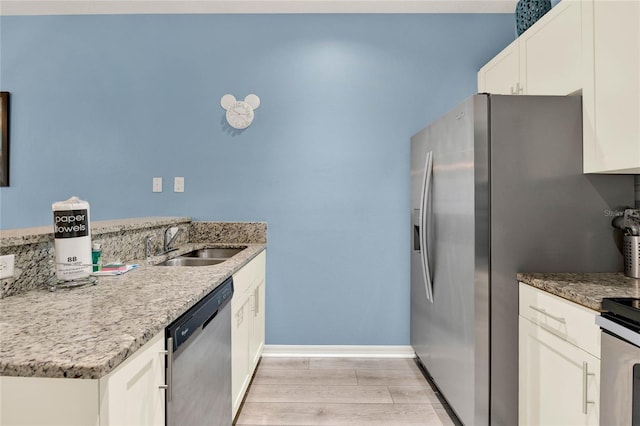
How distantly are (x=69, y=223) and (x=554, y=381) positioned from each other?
1918 millimetres

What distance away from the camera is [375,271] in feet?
9.48

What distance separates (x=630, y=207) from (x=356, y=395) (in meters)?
1.77

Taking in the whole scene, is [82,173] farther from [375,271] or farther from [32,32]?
[375,271]

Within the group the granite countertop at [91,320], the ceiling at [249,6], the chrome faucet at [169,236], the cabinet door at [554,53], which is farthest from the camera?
the ceiling at [249,6]

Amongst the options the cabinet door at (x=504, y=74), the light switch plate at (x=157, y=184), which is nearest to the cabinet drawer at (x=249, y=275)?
the light switch plate at (x=157, y=184)

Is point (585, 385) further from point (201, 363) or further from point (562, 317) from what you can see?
point (201, 363)

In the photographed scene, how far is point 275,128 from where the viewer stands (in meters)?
2.89

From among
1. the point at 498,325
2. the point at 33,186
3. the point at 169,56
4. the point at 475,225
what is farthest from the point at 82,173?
the point at 498,325

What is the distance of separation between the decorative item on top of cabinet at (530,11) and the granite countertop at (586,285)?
1.46 meters

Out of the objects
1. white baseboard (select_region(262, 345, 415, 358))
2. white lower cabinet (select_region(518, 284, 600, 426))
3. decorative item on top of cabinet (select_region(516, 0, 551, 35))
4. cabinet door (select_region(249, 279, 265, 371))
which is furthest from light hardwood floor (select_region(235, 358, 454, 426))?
decorative item on top of cabinet (select_region(516, 0, 551, 35))

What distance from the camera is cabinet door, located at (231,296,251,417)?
6.04 ft

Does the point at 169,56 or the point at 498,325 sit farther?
the point at 169,56

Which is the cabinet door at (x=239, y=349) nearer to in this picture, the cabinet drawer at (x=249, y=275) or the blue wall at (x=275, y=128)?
the cabinet drawer at (x=249, y=275)

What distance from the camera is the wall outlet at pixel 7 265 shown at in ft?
3.83
